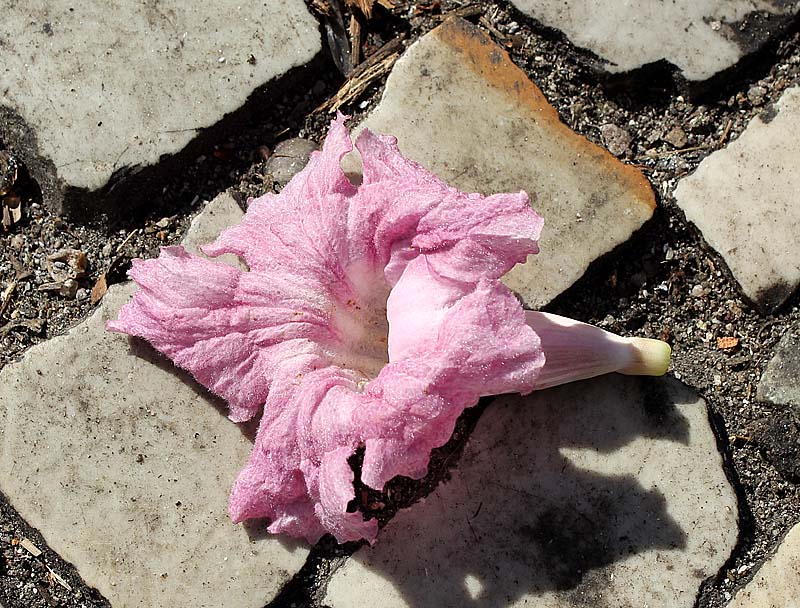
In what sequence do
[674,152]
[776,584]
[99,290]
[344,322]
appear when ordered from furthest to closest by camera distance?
1. [674,152]
2. [99,290]
3. [776,584]
4. [344,322]

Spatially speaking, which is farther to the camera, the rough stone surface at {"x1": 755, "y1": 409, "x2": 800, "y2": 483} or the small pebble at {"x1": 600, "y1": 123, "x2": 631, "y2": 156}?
the small pebble at {"x1": 600, "y1": 123, "x2": 631, "y2": 156}

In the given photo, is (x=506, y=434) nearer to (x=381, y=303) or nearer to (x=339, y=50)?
(x=381, y=303)

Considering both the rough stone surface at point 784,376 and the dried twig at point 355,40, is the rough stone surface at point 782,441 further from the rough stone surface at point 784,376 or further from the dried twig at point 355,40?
the dried twig at point 355,40

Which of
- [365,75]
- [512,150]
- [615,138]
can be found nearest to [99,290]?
[365,75]

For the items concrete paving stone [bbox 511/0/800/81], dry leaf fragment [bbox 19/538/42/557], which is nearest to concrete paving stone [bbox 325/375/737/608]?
dry leaf fragment [bbox 19/538/42/557]

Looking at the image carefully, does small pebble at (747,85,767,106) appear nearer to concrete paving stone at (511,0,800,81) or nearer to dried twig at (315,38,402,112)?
concrete paving stone at (511,0,800,81)

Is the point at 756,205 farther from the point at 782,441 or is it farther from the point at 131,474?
the point at 131,474
